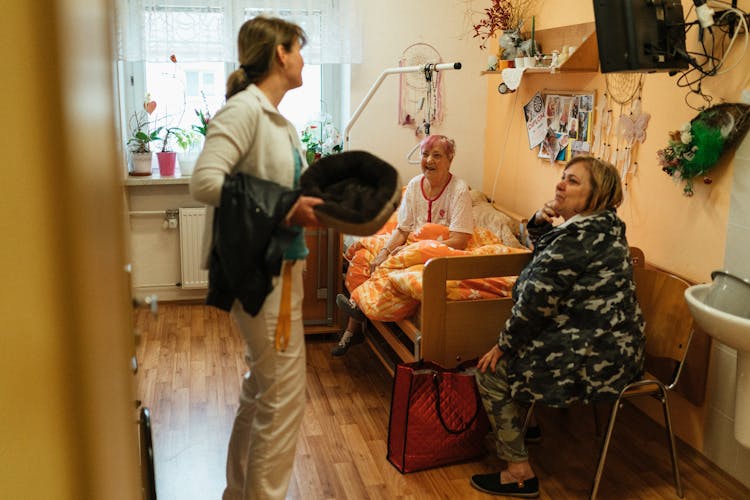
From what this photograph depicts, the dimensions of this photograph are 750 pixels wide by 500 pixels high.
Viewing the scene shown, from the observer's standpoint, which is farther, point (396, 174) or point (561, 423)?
point (561, 423)

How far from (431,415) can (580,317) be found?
0.63 metres

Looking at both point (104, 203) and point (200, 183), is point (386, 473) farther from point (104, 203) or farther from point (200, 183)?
point (104, 203)

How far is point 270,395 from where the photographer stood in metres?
1.89

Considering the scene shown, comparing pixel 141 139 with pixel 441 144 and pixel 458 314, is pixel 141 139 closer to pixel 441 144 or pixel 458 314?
pixel 441 144

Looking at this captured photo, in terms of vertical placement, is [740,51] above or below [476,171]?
above

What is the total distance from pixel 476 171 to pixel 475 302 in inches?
77.5

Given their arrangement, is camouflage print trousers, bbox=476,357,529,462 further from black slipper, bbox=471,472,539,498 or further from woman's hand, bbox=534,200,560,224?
woman's hand, bbox=534,200,560,224

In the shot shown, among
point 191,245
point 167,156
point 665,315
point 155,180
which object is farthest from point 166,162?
point 665,315

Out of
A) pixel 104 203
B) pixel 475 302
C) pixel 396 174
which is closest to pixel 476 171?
pixel 475 302

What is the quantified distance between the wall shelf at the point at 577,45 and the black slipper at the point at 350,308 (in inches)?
55.8

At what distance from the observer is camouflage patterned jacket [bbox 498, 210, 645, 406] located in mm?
2359

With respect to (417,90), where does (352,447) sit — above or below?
below

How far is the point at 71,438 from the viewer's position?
441 millimetres

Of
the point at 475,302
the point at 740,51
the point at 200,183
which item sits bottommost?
the point at 475,302
